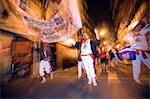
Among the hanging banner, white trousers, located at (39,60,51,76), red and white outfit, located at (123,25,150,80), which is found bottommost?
white trousers, located at (39,60,51,76)

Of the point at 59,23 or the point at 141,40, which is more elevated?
the point at 59,23

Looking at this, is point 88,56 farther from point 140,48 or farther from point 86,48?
point 140,48

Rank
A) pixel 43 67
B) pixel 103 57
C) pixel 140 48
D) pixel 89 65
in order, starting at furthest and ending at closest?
pixel 103 57, pixel 43 67, pixel 140 48, pixel 89 65

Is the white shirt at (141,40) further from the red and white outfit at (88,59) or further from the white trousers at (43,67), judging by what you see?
the white trousers at (43,67)

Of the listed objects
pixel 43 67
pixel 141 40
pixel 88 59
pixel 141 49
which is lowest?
pixel 43 67

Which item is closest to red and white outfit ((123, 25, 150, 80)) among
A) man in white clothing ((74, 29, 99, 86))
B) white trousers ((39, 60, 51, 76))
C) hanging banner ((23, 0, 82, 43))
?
man in white clothing ((74, 29, 99, 86))

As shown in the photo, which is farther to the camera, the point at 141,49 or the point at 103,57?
the point at 103,57

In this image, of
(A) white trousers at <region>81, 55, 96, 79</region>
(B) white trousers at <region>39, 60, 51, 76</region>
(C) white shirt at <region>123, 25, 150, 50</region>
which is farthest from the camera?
(B) white trousers at <region>39, 60, 51, 76</region>

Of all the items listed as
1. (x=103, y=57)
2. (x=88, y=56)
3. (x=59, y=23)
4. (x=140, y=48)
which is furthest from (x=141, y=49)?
(x=59, y=23)

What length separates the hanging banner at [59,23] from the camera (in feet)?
12.1

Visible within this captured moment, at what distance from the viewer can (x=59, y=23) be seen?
3.86 m

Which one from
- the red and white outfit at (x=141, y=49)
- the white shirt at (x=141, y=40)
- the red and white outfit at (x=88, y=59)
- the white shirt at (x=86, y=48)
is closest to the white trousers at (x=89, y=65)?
the red and white outfit at (x=88, y=59)

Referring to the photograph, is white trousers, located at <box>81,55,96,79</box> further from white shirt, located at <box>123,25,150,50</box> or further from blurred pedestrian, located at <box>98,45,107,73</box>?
blurred pedestrian, located at <box>98,45,107,73</box>

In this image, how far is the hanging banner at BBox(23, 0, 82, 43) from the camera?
3.69 metres
